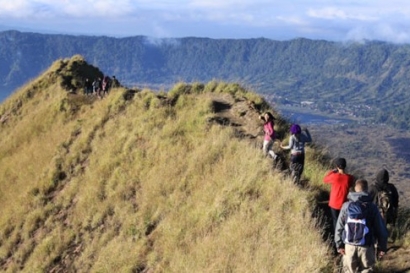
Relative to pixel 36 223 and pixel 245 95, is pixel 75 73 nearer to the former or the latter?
pixel 245 95

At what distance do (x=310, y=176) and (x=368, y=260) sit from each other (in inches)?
182

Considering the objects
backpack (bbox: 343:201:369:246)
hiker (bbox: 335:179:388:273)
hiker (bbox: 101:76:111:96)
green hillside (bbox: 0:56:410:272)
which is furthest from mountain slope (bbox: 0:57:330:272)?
hiker (bbox: 101:76:111:96)

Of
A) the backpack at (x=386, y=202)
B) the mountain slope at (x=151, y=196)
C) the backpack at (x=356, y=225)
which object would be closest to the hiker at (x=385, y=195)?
the backpack at (x=386, y=202)

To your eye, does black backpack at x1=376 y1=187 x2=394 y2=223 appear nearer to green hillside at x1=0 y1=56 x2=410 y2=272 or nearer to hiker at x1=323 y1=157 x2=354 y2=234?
green hillside at x1=0 y1=56 x2=410 y2=272

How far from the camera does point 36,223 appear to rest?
550 inches

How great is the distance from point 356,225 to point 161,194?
5.77 meters

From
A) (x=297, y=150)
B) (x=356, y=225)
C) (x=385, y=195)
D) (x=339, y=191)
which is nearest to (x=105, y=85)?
(x=297, y=150)

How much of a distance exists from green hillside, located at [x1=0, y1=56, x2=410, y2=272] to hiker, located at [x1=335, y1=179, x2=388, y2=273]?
47 cm

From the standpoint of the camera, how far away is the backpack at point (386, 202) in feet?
32.5

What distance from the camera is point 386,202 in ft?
32.6

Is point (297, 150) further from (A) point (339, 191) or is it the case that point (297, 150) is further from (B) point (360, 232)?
(B) point (360, 232)

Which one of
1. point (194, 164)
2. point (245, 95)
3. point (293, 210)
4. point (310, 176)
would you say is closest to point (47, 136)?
point (245, 95)

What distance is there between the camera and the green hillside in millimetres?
9102

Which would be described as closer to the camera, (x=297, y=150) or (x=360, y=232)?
(x=360, y=232)
